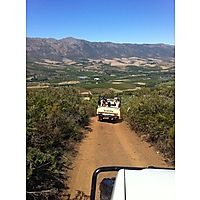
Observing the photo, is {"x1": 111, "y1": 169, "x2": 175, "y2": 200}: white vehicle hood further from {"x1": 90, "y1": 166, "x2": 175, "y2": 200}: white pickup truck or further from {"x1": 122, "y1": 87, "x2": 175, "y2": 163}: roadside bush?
{"x1": 122, "y1": 87, "x2": 175, "y2": 163}: roadside bush

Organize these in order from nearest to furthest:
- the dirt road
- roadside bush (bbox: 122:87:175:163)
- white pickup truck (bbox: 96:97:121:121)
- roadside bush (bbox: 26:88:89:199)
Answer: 1. roadside bush (bbox: 26:88:89:199)
2. the dirt road
3. roadside bush (bbox: 122:87:175:163)
4. white pickup truck (bbox: 96:97:121:121)

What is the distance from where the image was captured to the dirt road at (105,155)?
103 inches

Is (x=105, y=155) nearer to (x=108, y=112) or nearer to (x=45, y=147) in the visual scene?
(x=45, y=147)

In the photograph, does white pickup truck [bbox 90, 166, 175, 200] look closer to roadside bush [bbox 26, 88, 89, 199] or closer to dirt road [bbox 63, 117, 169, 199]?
roadside bush [bbox 26, 88, 89, 199]

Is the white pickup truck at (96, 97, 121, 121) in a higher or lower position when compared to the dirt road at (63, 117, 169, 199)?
higher

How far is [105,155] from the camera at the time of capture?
3453 millimetres

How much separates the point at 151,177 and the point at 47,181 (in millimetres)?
1818

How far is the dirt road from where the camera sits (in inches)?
103

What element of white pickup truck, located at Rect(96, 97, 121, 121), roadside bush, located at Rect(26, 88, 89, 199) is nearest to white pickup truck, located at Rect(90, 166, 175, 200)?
roadside bush, located at Rect(26, 88, 89, 199)

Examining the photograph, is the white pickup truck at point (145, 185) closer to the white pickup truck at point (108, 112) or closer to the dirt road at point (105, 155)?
the dirt road at point (105, 155)

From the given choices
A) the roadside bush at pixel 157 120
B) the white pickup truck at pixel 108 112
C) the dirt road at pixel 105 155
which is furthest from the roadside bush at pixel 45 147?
the white pickup truck at pixel 108 112

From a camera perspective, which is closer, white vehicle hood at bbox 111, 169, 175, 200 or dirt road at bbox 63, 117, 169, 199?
white vehicle hood at bbox 111, 169, 175, 200

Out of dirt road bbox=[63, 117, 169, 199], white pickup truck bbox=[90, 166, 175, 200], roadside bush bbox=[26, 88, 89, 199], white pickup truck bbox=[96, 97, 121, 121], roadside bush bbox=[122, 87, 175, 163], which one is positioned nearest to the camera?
white pickup truck bbox=[90, 166, 175, 200]
